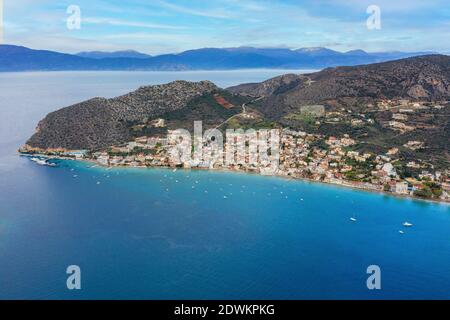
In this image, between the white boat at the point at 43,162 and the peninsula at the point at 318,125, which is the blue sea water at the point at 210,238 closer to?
the white boat at the point at 43,162

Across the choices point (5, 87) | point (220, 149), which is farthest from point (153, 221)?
point (5, 87)

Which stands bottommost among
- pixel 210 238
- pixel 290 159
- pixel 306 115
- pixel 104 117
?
pixel 210 238

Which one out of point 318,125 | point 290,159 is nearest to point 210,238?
point 290,159

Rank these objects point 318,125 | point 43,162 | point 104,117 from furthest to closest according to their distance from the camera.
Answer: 1. point 318,125
2. point 104,117
3. point 43,162

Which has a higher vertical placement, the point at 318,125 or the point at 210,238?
the point at 318,125

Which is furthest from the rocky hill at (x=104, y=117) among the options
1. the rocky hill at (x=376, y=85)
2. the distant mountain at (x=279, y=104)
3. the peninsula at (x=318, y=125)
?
the rocky hill at (x=376, y=85)

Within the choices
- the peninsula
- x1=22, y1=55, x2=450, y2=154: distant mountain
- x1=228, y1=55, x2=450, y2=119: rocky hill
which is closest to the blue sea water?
the peninsula

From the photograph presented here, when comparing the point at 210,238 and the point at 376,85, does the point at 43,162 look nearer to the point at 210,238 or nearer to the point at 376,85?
the point at 210,238

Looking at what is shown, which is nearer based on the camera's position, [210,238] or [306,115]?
[210,238]

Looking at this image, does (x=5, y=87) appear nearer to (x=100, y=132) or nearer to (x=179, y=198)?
(x=100, y=132)
